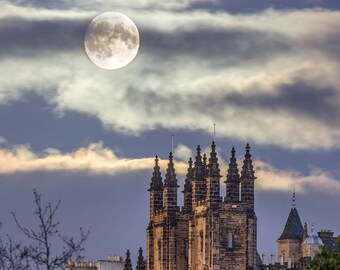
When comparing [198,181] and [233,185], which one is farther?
[198,181]

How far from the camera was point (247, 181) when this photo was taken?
158 metres

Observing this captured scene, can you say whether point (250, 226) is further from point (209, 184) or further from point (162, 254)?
point (162, 254)

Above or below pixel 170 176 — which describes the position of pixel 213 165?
below

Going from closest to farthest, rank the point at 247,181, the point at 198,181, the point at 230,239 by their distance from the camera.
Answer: the point at 247,181
the point at 230,239
the point at 198,181

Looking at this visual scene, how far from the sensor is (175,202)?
6737 inches

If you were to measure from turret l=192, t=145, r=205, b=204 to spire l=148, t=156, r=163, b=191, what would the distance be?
11822 millimetres

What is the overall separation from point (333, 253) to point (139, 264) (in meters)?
112

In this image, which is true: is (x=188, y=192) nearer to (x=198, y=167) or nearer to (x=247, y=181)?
(x=198, y=167)

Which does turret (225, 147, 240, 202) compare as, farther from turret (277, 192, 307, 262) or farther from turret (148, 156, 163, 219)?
turret (277, 192, 307, 262)

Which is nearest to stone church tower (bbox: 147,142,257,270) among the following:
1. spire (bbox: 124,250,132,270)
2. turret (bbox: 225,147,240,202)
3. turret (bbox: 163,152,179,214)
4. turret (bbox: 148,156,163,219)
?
turret (bbox: 225,147,240,202)

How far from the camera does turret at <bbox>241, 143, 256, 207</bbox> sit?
518 feet

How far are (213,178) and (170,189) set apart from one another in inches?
500

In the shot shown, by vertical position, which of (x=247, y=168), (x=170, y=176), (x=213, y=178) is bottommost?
(x=213, y=178)

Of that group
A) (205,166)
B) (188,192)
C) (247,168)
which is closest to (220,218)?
(247,168)
